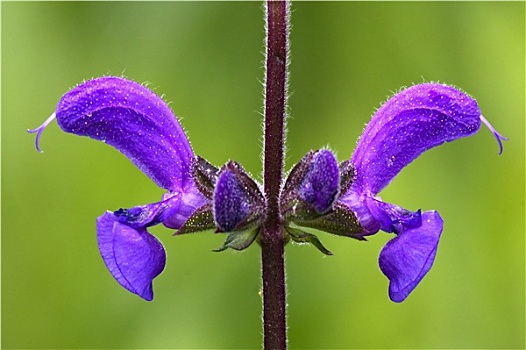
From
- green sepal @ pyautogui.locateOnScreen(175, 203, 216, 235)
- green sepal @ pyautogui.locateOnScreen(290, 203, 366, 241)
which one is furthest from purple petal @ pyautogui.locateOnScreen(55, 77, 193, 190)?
green sepal @ pyautogui.locateOnScreen(290, 203, 366, 241)

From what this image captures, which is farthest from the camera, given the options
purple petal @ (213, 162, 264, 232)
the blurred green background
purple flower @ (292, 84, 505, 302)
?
the blurred green background

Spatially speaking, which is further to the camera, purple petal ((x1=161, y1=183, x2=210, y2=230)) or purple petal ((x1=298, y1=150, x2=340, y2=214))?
purple petal ((x1=161, y1=183, x2=210, y2=230))

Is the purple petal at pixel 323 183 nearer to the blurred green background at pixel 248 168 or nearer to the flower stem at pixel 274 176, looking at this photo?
the flower stem at pixel 274 176

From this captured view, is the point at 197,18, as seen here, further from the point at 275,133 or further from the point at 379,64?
the point at 275,133

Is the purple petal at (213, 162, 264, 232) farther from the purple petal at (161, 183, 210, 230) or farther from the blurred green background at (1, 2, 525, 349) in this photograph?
the blurred green background at (1, 2, 525, 349)

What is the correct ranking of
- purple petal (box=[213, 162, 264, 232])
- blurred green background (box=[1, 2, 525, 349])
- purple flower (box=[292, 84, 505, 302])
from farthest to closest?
blurred green background (box=[1, 2, 525, 349]), purple flower (box=[292, 84, 505, 302]), purple petal (box=[213, 162, 264, 232])

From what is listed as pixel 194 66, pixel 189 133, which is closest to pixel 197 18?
pixel 194 66

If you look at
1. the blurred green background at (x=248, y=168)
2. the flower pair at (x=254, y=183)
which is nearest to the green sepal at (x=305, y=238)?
the flower pair at (x=254, y=183)
